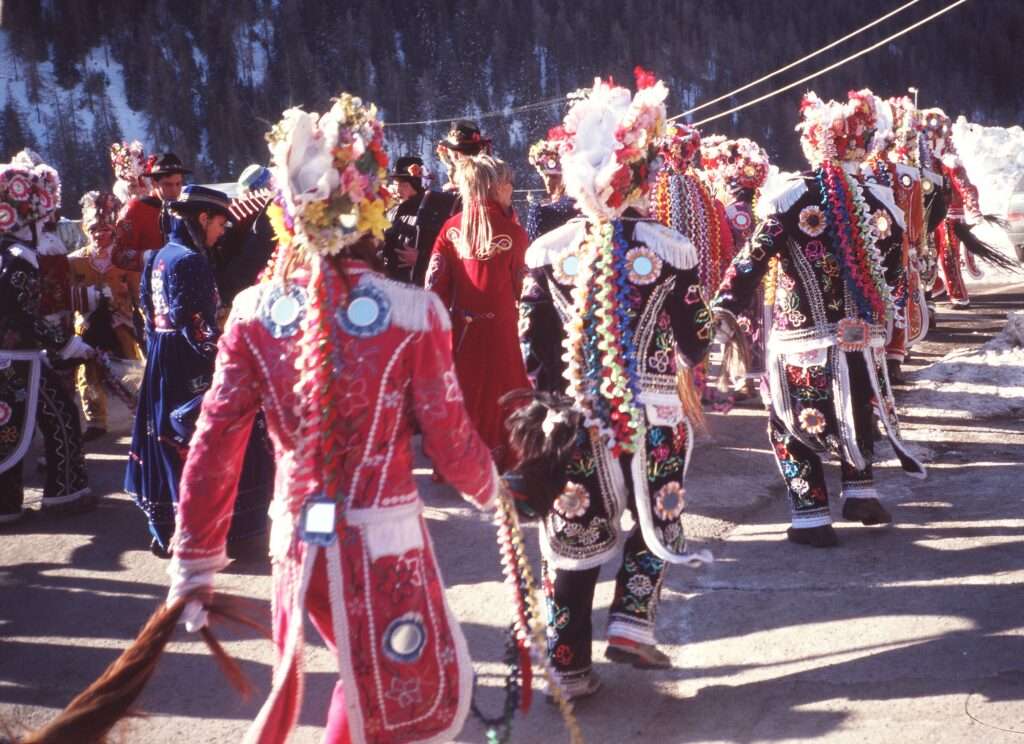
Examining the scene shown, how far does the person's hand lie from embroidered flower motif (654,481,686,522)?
11.5ft

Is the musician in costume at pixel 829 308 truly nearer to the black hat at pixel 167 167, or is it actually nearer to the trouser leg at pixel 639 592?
the trouser leg at pixel 639 592

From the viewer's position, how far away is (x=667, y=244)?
377 cm

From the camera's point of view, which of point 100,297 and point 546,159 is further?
point 100,297

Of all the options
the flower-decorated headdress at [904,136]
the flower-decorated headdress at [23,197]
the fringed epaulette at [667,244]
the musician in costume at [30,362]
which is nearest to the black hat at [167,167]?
the musician in costume at [30,362]

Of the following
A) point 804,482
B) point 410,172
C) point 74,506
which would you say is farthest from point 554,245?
point 410,172

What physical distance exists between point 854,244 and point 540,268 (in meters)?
1.86

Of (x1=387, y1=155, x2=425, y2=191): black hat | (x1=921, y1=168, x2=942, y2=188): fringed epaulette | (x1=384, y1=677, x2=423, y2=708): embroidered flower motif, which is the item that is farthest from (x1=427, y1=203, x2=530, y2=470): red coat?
(x1=921, y1=168, x2=942, y2=188): fringed epaulette

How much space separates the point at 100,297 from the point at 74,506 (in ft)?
8.04

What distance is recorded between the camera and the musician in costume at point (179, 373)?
514 cm

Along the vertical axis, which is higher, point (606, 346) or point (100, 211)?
point (100, 211)

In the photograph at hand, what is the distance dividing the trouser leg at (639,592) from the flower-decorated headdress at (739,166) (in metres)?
6.06

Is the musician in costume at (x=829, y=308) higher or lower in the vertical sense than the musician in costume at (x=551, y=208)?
lower

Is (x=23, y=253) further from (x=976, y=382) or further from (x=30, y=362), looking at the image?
(x=976, y=382)

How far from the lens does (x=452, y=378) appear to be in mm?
2672
